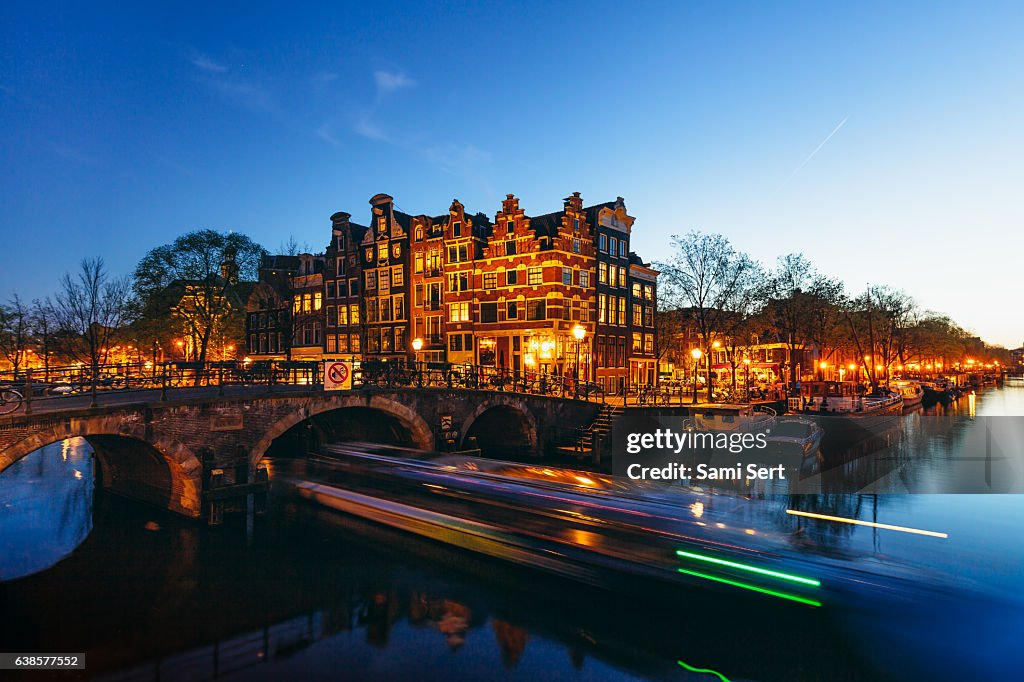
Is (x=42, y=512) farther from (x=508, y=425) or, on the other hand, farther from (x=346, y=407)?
(x=508, y=425)

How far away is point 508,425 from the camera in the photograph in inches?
1422

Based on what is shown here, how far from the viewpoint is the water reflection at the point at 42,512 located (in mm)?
18281

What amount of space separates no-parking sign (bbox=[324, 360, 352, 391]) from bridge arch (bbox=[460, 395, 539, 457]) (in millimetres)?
9521

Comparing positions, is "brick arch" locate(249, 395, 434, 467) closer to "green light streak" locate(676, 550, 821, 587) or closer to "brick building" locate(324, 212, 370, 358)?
"green light streak" locate(676, 550, 821, 587)

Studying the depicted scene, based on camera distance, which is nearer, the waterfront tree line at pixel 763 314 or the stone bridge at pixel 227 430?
the stone bridge at pixel 227 430

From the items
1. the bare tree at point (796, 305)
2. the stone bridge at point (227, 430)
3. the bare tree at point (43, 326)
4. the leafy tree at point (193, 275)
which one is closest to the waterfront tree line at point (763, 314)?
the bare tree at point (796, 305)

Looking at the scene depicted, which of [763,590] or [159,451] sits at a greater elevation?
[159,451]

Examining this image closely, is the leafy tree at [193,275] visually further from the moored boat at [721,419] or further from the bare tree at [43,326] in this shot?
the moored boat at [721,419]

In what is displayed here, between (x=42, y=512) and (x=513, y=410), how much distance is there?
22.5m

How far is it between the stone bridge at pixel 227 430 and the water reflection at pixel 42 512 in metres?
1.63

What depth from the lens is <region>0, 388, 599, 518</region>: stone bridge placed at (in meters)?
17.6

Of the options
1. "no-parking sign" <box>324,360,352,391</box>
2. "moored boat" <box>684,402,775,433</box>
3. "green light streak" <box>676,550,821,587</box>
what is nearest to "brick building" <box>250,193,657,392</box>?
"moored boat" <box>684,402,775,433</box>

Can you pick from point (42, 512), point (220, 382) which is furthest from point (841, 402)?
point (42, 512)

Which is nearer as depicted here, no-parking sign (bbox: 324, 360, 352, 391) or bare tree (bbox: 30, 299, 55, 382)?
→ no-parking sign (bbox: 324, 360, 352, 391)
